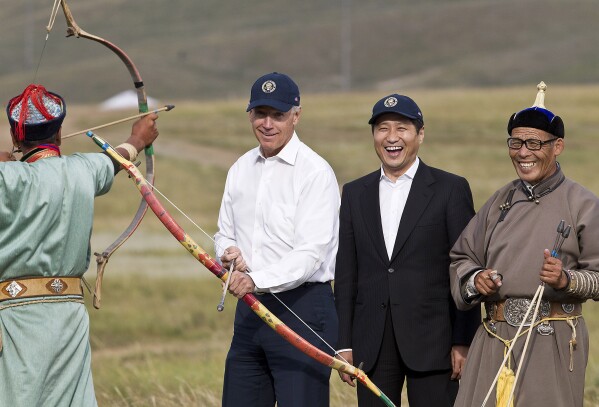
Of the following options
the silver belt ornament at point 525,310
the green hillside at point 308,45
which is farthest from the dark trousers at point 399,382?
the green hillside at point 308,45

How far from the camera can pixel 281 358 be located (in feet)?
20.2

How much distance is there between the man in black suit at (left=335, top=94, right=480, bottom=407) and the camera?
609cm

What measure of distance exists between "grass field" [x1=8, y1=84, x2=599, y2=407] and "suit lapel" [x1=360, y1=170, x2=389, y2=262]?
94.2 inches

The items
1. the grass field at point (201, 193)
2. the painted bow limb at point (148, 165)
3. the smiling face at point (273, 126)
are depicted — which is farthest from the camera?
the grass field at point (201, 193)

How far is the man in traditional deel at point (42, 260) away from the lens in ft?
17.8

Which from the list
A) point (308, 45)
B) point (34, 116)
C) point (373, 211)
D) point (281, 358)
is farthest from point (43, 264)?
point (308, 45)

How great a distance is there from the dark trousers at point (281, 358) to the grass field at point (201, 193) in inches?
81.5

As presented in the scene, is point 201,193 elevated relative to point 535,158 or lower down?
elevated

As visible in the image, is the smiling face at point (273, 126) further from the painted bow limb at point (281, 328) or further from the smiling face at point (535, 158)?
the smiling face at point (535, 158)

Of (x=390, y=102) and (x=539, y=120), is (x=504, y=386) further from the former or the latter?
(x=390, y=102)

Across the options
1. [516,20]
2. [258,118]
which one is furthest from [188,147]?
[516,20]

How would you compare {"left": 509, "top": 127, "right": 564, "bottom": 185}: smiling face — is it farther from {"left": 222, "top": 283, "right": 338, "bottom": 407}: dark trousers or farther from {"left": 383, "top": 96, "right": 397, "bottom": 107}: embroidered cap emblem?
{"left": 222, "top": 283, "right": 338, "bottom": 407}: dark trousers

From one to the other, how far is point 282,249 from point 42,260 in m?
1.33

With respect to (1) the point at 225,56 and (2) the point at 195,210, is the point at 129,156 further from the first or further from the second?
(1) the point at 225,56
